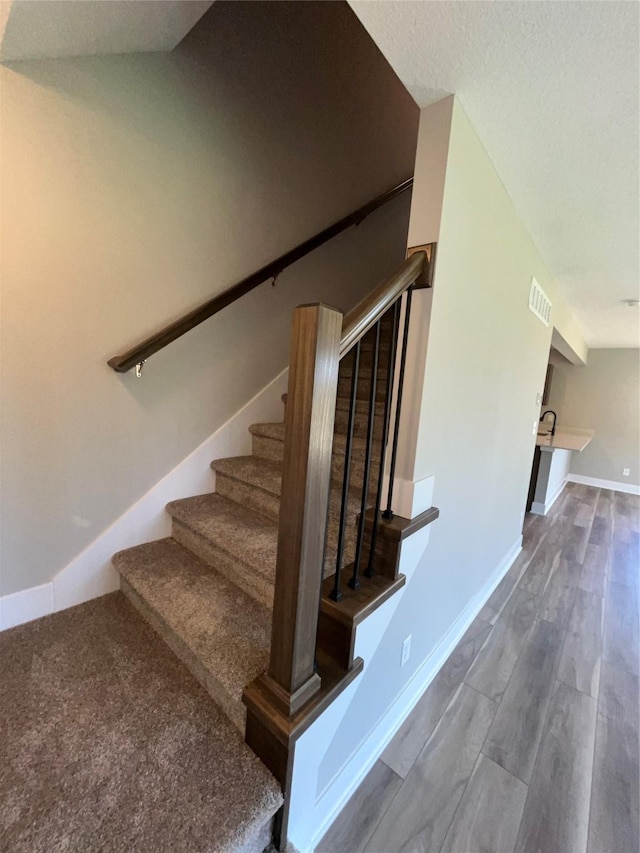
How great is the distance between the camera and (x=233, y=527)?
1558mm

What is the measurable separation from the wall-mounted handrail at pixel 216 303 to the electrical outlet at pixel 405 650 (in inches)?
62.4

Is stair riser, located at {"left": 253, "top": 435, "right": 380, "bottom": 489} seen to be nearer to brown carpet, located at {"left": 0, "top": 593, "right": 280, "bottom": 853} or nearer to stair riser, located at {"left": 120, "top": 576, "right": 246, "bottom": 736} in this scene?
stair riser, located at {"left": 120, "top": 576, "right": 246, "bottom": 736}

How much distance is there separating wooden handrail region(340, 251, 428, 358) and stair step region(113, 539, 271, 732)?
96cm

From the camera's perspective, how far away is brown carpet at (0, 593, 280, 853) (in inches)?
29.5

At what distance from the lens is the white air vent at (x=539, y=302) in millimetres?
2172

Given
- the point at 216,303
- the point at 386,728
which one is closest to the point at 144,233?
the point at 216,303

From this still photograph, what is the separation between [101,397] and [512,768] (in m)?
2.18

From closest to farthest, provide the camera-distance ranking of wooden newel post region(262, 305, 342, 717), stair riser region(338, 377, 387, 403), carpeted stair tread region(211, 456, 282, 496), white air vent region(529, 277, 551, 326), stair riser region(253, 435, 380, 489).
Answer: wooden newel post region(262, 305, 342, 717) < stair riser region(253, 435, 380, 489) < carpeted stair tread region(211, 456, 282, 496) < stair riser region(338, 377, 387, 403) < white air vent region(529, 277, 551, 326)

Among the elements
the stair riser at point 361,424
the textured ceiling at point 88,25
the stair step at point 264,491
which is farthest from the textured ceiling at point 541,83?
the stair step at point 264,491

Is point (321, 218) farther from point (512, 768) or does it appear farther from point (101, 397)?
point (512, 768)

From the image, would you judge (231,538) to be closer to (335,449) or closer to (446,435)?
(335,449)

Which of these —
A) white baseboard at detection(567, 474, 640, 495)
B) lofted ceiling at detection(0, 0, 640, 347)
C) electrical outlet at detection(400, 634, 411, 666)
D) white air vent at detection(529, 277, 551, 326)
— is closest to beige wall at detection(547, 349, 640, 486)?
white baseboard at detection(567, 474, 640, 495)

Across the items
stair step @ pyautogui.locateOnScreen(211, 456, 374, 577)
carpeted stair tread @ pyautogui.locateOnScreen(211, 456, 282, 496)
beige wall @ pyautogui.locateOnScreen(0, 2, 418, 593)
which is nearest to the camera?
beige wall @ pyautogui.locateOnScreen(0, 2, 418, 593)

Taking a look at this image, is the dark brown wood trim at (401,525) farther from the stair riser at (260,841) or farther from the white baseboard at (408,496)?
the stair riser at (260,841)
